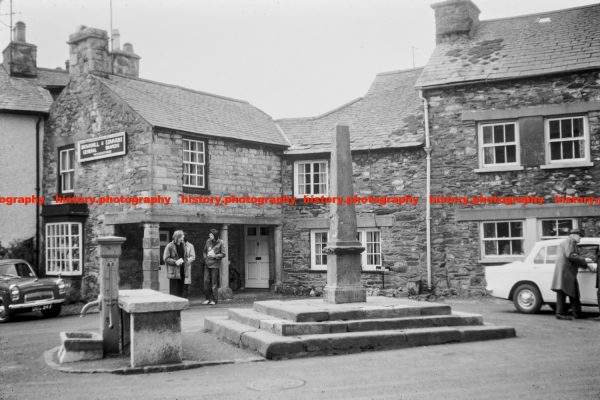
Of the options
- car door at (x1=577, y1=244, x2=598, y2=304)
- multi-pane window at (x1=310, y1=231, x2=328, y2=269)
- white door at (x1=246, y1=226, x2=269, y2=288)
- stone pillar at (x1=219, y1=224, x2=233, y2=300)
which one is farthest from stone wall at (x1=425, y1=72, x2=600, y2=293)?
white door at (x1=246, y1=226, x2=269, y2=288)

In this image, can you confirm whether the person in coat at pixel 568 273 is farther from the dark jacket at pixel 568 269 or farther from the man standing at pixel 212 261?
the man standing at pixel 212 261

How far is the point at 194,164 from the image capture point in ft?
61.5

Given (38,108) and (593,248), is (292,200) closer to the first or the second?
(38,108)

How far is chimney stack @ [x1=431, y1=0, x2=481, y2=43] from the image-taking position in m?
20.2

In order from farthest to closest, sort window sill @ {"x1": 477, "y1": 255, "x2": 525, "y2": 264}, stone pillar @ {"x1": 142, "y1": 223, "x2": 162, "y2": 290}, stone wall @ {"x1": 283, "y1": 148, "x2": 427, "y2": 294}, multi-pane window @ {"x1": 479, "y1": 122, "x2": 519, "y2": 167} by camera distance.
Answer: stone wall @ {"x1": 283, "y1": 148, "x2": 427, "y2": 294} → multi-pane window @ {"x1": 479, "y1": 122, "x2": 519, "y2": 167} → window sill @ {"x1": 477, "y1": 255, "x2": 525, "y2": 264} → stone pillar @ {"x1": 142, "y1": 223, "x2": 162, "y2": 290}

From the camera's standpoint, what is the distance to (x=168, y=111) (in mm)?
18969

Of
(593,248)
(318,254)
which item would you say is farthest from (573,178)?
(318,254)

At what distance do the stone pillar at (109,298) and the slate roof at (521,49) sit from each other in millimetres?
12039

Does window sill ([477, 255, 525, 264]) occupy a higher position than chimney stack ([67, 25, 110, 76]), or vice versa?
chimney stack ([67, 25, 110, 76])

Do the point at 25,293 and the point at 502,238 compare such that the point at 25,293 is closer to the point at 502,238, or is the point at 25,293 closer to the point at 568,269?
the point at 568,269

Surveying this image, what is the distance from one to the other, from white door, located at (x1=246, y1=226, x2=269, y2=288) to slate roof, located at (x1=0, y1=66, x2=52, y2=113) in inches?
322

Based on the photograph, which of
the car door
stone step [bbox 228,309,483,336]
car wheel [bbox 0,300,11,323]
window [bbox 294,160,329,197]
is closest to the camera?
stone step [bbox 228,309,483,336]

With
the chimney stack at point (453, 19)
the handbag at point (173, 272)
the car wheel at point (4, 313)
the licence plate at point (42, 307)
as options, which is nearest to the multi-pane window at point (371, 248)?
the chimney stack at point (453, 19)

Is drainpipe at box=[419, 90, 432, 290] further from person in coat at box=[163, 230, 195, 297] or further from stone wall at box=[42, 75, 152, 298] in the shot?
stone wall at box=[42, 75, 152, 298]
